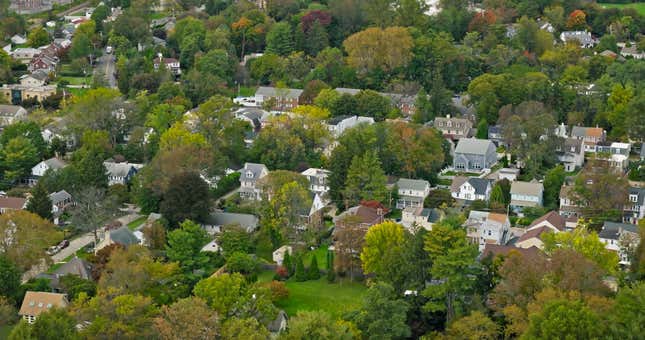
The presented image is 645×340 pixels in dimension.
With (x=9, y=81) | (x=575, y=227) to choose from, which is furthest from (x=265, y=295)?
(x=9, y=81)

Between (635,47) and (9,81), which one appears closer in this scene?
(9,81)

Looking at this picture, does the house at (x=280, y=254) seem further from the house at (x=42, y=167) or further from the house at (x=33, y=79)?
the house at (x=33, y=79)

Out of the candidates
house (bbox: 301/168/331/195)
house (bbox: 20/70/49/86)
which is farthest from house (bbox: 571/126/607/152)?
house (bbox: 20/70/49/86)

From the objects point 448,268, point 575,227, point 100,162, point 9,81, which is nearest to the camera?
point 448,268

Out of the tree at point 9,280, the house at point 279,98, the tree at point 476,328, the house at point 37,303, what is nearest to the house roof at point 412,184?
the tree at point 476,328

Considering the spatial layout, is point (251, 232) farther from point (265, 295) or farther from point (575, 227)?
point (575, 227)

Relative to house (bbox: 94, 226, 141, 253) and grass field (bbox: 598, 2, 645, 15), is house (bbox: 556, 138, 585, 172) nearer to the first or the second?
house (bbox: 94, 226, 141, 253)

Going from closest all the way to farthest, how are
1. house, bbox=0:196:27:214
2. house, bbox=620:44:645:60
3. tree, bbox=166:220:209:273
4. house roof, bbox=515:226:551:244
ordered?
tree, bbox=166:220:209:273
house roof, bbox=515:226:551:244
house, bbox=0:196:27:214
house, bbox=620:44:645:60
